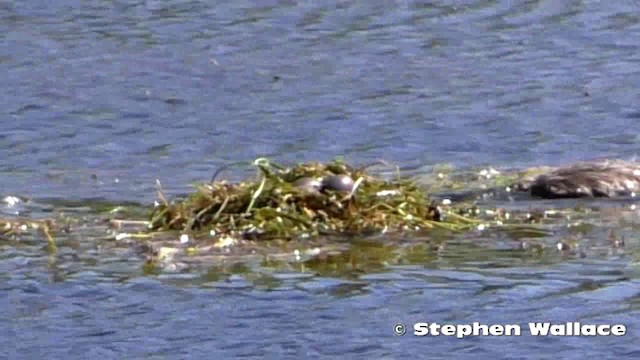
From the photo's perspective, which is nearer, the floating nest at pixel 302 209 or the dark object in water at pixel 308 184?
the floating nest at pixel 302 209

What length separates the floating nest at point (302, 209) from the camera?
11.4 meters

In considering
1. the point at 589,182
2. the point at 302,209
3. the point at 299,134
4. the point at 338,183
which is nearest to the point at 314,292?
the point at 302,209

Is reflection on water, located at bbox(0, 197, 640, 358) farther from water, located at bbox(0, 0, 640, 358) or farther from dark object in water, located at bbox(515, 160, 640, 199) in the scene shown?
dark object in water, located at bbox(515, 160, 640, 199)

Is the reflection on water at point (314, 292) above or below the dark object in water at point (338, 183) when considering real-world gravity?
below

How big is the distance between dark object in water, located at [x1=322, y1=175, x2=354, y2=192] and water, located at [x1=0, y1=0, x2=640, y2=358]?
0.80 metres


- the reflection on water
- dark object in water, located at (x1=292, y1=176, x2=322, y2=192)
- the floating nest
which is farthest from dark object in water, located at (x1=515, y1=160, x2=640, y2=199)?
dark object in water, located at (x1=292, y1=176, x2=322, y2=192)

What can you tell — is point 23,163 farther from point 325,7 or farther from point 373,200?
point 325,7

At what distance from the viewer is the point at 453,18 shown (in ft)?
62.7

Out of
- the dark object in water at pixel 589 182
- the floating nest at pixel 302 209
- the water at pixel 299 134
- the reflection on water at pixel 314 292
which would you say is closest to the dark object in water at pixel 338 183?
the floating nest at pixel 302 209

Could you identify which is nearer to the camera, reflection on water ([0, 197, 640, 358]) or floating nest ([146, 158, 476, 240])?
reflection on water ([0, 197, 640, 358])

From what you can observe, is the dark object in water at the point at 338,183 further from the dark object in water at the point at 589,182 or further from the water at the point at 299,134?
the dark object in water at the point at 589,182

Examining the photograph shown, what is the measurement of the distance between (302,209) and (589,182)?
72.8 inches

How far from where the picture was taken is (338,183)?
38.2 feet

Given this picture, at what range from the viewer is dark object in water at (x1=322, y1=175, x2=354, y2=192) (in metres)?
11.6
